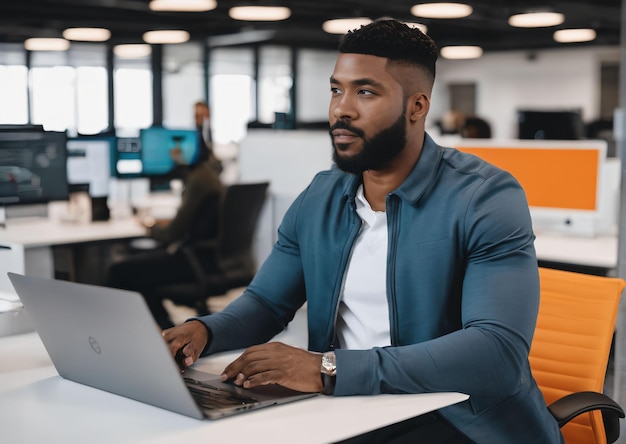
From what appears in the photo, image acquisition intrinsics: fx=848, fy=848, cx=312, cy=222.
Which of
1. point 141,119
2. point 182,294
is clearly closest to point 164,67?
point 141,119

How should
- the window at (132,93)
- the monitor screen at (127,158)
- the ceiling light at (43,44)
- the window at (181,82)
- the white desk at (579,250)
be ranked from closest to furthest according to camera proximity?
the white desk at (579,250) → the monitor screen at (127,158) → the ceiling light at (43,44) → the window at (132,93) → the window at (181,82)

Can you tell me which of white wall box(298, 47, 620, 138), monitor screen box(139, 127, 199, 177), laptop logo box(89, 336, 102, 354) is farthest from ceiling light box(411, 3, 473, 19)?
white wall box(298, 47, 620, 138)

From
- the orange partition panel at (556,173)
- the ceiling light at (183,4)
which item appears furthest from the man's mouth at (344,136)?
the ceiling light at (183,4)

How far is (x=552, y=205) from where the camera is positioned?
4.58m

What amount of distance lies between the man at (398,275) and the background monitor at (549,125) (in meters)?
8.45

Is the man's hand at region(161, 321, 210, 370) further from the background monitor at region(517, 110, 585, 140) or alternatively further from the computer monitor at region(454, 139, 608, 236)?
the background monitor at region(517, 110, 585, 140)

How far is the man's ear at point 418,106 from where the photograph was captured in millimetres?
1752

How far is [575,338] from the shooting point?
6.56ft

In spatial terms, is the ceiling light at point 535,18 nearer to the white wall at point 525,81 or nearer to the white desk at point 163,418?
the white wall at point 525,81

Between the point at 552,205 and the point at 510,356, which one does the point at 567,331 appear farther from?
the point at 552,205

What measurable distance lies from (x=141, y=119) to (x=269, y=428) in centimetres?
1199

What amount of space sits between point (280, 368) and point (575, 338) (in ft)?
2.90

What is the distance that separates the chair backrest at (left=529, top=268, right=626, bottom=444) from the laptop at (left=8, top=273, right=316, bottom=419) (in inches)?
32.9

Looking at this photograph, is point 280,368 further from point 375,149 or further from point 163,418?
point 375,149
